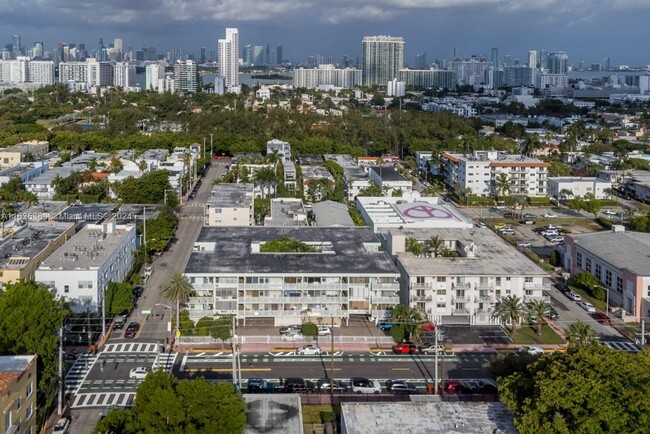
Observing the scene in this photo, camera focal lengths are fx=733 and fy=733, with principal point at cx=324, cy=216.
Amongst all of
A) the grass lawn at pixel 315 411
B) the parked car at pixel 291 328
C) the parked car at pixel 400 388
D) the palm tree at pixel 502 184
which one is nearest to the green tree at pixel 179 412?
the grass lawn at pixel 315 411

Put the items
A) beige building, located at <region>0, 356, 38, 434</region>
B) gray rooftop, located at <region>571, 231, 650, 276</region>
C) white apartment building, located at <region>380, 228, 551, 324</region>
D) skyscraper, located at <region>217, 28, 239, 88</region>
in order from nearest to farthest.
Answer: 1. beige building, located at <region>0, 356, 38, 434</region>
2. white apartment building, located at <region>380, 228, 551, 324</region>
3. gray rooftop, located at <region>571, 231, 650, 276</region>
4. skyscraper, located at <region>217, 28, 239, 88</region>

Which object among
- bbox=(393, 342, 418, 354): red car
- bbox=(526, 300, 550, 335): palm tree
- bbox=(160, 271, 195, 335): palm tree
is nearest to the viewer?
bbox=(393, 342, 418, 354): red car

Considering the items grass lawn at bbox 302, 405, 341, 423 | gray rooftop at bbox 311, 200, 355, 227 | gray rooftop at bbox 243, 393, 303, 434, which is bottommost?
grass lawn at bbox 302, 405, 341, 423

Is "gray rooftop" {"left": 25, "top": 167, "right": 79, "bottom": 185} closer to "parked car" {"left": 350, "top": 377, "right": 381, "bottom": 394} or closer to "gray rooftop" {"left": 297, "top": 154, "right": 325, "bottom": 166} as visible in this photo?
"gray rooftop" {"left": 297, "top": 154, "right": 325, "bottom": 166}

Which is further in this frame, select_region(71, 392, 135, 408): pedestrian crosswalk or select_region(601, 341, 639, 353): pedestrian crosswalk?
select_region(601, 341, 639, 353): pedestrian crosswalk

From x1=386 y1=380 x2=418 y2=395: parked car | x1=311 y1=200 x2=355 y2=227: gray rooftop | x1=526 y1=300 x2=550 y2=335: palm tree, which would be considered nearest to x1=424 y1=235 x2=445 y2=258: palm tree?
x1=526 y1=300 x2=550 y2=335: palm tree

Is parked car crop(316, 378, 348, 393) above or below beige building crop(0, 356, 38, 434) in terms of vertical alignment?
below

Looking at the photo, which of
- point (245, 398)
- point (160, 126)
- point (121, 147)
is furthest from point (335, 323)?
point (160, 126)

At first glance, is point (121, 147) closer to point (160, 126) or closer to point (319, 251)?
point (160, 126)
